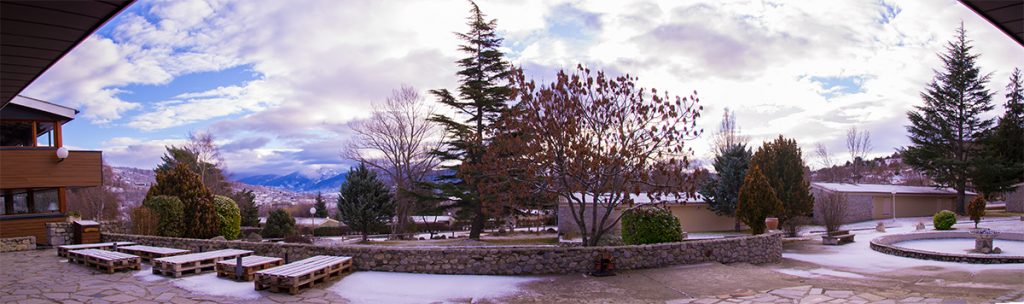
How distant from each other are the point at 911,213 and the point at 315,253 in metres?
36.5

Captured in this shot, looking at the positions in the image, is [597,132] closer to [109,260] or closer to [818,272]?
[818,272]

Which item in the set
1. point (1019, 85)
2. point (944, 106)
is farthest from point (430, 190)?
point (1019, 85)

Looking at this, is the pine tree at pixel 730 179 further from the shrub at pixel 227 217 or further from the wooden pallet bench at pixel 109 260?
the wooden pallet bench at pixel 109 260

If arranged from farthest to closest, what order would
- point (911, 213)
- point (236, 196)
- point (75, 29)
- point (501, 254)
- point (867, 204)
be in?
point (236, 196), point (911, 213), point (867, 204), point (501, 254), point (75, 29)

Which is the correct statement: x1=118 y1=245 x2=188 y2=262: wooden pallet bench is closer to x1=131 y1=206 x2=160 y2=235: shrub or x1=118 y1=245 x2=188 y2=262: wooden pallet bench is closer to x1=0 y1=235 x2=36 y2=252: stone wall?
x1=131 y1=206 x2=160 y2=235: shrub

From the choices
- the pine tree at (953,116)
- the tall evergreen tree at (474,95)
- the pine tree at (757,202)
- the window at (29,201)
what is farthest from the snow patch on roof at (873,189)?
the window at (29,201)

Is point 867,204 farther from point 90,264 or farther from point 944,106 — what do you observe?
point 90,264

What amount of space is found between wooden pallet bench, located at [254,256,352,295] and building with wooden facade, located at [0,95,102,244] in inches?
432

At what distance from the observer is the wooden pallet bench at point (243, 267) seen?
931 cm

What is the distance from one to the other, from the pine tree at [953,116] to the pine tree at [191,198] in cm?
3803

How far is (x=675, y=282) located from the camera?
9820 mm

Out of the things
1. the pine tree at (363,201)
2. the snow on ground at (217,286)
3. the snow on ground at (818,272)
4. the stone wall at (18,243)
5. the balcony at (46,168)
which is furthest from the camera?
the pine tree at (363,201)

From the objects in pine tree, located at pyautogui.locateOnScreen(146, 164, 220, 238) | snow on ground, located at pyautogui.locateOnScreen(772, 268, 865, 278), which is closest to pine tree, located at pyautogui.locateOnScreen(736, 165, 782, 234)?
snow on ground, located at pyautogui.locateOnScreen(772, 268, 865, 278)

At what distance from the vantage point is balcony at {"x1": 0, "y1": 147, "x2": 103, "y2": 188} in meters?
15.6
